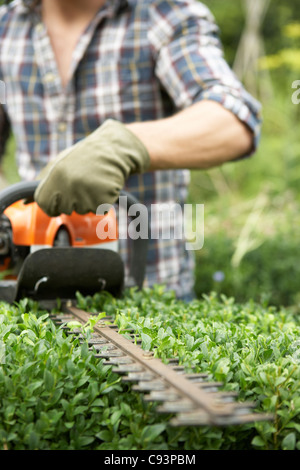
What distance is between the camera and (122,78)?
9.08 feet

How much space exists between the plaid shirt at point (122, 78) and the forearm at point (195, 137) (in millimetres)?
118

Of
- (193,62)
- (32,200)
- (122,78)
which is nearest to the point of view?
(32,200)

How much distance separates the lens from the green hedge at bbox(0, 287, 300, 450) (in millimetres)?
1145

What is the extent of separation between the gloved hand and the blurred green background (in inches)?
29.2

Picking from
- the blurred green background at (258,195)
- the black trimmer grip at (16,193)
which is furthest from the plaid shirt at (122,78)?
the black trimmer grip at (16,193)

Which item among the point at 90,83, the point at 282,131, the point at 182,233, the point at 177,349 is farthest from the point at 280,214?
the point at 177,349

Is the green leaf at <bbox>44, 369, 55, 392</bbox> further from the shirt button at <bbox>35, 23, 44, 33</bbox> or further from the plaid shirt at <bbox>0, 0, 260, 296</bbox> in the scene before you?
the shirt button at <bbox>35, 23, 44, 33</bbox>

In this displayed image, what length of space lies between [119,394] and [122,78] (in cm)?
185

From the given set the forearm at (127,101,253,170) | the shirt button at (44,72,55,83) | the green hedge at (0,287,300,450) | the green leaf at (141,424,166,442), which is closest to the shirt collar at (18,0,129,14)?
the shirt button at (44,72,55,83)

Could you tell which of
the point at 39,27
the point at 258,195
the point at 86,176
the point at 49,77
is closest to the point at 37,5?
the point at 39,27

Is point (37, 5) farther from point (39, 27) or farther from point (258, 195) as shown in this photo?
point (258, 195)

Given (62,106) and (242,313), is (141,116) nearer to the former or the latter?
(62,106)

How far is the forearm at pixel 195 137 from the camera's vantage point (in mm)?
2154

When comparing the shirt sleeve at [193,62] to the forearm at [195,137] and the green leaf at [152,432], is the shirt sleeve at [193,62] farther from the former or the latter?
the green leaf at [152,432]
